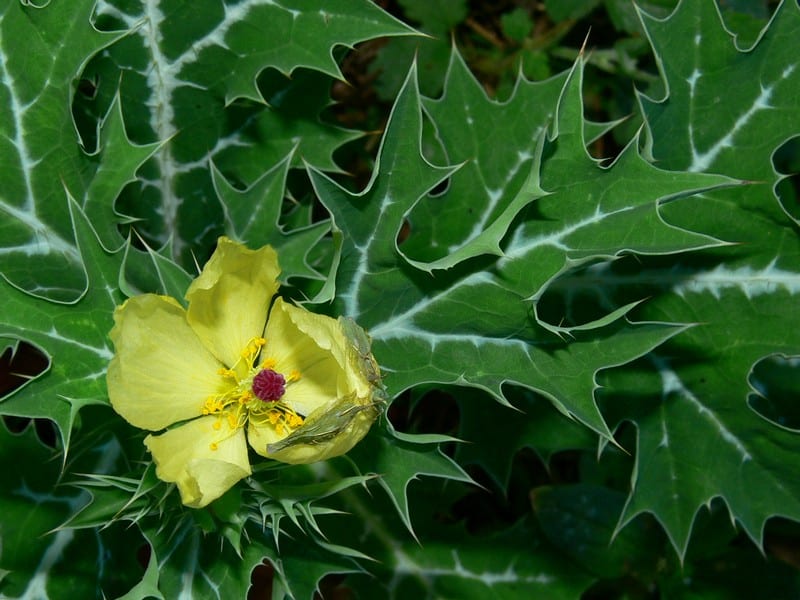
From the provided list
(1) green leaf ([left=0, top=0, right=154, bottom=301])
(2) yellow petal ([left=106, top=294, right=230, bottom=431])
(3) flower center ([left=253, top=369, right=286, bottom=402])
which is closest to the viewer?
(2) yellow petal ([left=106, top=294, right=230, bottom=431])

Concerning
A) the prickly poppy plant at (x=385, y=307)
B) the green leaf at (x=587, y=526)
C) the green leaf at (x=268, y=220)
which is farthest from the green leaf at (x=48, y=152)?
the green leaf at (x=587, y=526)

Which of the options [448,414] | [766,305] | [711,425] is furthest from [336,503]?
[766,305]

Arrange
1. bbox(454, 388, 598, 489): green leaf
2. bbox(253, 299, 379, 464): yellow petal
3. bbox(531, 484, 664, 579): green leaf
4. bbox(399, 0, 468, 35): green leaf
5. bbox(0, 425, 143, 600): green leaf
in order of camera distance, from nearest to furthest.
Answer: bbox(253, 299, 379, 464): yellow petal → bbox(0, 425, 143, 600): green leaf → bbox(454, 388, 598, 489): green leaf → bbox(531, 484, 664, 579): green leaf → bbox(399, 0, 468, 35): green leaf

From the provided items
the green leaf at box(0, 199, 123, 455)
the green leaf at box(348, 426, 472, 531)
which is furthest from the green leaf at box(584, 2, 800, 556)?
the green leaf at box(0, 199, 123, 455)

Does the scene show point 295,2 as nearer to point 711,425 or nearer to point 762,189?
point 762,189

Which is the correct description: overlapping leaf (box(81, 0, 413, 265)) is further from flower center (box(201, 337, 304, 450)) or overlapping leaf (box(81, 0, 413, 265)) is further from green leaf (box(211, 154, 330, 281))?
flower center (box(201, 337, 304, 450))

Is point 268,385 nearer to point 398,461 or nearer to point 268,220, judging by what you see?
point 398,461

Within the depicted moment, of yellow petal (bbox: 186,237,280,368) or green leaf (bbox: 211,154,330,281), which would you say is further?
green leaf (bbox: 211,154,330,281)
